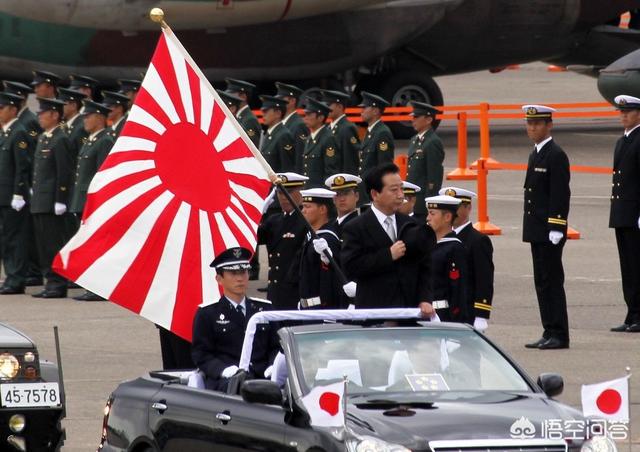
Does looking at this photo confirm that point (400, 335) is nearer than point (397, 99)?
Yes

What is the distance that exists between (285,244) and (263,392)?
4957 mm

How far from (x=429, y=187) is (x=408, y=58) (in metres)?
11.5

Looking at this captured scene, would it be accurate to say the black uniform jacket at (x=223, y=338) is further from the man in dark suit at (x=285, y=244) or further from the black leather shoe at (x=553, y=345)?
the black leather shoe at (x=553, y=345)

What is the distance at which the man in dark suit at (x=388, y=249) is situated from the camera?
9.70m

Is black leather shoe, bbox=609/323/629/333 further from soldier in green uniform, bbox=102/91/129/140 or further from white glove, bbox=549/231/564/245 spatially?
soldier in green uniform, bbox=102/91/129/140

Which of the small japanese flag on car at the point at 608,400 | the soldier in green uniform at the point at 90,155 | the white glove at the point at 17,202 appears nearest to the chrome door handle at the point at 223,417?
the small japanese flag on car at the point at 608,400

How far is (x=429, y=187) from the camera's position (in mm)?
15617

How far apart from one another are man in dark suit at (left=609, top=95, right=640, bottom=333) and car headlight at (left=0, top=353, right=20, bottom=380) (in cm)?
612

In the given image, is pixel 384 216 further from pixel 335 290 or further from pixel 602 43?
pixel 602 43

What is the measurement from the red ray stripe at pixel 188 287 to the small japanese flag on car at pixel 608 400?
10.0 ft

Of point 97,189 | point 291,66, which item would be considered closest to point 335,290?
point 97,189

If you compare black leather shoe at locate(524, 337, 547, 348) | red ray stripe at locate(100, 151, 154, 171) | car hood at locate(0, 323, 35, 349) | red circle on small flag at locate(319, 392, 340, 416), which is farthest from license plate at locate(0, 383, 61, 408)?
black leather shoe at locate(524, 337, 547, 348)

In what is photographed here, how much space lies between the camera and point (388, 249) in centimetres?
970

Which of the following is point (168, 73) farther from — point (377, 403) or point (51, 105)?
point (51, 105)
